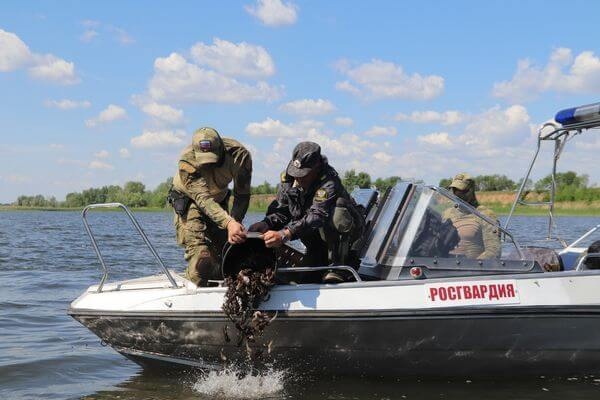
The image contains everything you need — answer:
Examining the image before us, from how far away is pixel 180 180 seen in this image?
6203 mm

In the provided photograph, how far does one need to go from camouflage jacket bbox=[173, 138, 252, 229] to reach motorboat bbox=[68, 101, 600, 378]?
0.71 m

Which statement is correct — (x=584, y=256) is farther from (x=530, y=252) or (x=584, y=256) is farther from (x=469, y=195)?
(x=469, y=195)

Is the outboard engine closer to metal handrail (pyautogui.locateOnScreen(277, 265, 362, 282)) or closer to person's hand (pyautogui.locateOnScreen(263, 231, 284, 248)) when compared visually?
metal handrail (pyautogui.locateOnScreen(277, 265, 362, 282))

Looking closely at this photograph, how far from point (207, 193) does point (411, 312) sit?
2.10m

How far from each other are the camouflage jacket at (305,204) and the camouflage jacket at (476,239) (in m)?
0.98

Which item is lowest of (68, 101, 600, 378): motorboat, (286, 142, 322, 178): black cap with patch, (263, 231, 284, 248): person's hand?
(68, 101, 600, 378): motorboat

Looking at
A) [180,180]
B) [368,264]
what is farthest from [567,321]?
[180,180]

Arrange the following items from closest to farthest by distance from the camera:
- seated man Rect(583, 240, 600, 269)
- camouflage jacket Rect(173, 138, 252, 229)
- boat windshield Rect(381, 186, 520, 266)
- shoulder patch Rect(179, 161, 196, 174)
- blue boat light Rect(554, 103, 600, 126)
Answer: boat windshield Rect(381, 186, 520, 266), seated man Rect(583, 240, 600, 269), blue boat light Rect(554, 103, 600, 126), camouflage jacket Rect(173, 138, 252, 229), shoulder patch Rect(179, 161, 196, 174)

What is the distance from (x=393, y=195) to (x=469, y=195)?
6.74ft

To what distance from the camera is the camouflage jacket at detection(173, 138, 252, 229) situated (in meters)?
5.93

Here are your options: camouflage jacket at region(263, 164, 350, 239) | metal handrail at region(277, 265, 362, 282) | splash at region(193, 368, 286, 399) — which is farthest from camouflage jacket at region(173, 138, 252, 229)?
splash at region(193, 368, 286, 399)

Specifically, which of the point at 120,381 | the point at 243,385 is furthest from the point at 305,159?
the point at 120,381

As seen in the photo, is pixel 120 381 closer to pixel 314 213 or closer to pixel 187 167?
pixel 187 167

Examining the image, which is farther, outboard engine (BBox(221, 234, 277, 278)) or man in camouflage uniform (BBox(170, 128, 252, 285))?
man in camouflage uniform (BBox(170, 128, 252, 285))
